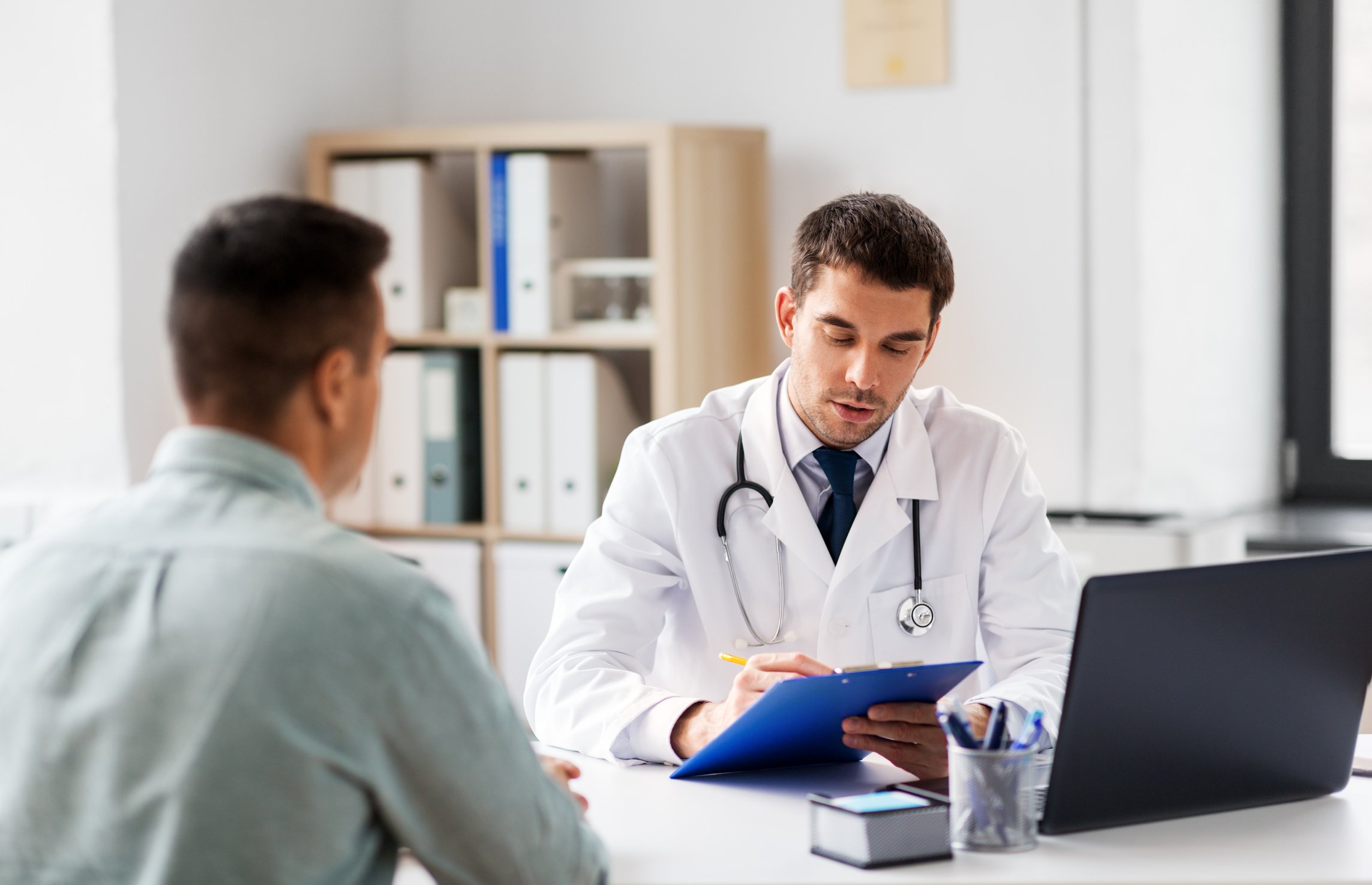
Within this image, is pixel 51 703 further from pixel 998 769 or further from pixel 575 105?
pixel 575 105

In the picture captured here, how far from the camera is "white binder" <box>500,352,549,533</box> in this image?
3.20m

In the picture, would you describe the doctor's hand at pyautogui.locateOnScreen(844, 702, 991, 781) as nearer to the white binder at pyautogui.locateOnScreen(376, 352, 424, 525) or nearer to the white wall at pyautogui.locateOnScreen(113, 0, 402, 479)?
the white wall at pyautogui.locateOnScreen(113, 0, 402, 479)

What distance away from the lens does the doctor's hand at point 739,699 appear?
146 centimetres

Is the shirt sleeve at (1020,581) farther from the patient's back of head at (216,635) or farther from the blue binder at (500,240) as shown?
the blue binder at (500,240)

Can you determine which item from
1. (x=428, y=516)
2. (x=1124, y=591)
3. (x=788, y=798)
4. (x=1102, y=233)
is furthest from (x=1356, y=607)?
(x=428, y=516)

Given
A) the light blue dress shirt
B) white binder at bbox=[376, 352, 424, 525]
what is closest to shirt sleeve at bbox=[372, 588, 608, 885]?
the light blue dress shirt

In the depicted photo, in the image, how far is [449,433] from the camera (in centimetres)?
325

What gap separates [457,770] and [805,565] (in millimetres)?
909

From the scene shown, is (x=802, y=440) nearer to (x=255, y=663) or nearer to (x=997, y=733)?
(x=997, y=733)

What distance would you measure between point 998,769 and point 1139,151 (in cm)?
208

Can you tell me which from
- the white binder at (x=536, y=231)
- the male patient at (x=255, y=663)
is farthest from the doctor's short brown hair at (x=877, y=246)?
the white binder at (x=536, y=231)

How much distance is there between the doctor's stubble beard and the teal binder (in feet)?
4.93

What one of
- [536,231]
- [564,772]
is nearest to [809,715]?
[564,772]

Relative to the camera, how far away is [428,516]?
329 centimetres
